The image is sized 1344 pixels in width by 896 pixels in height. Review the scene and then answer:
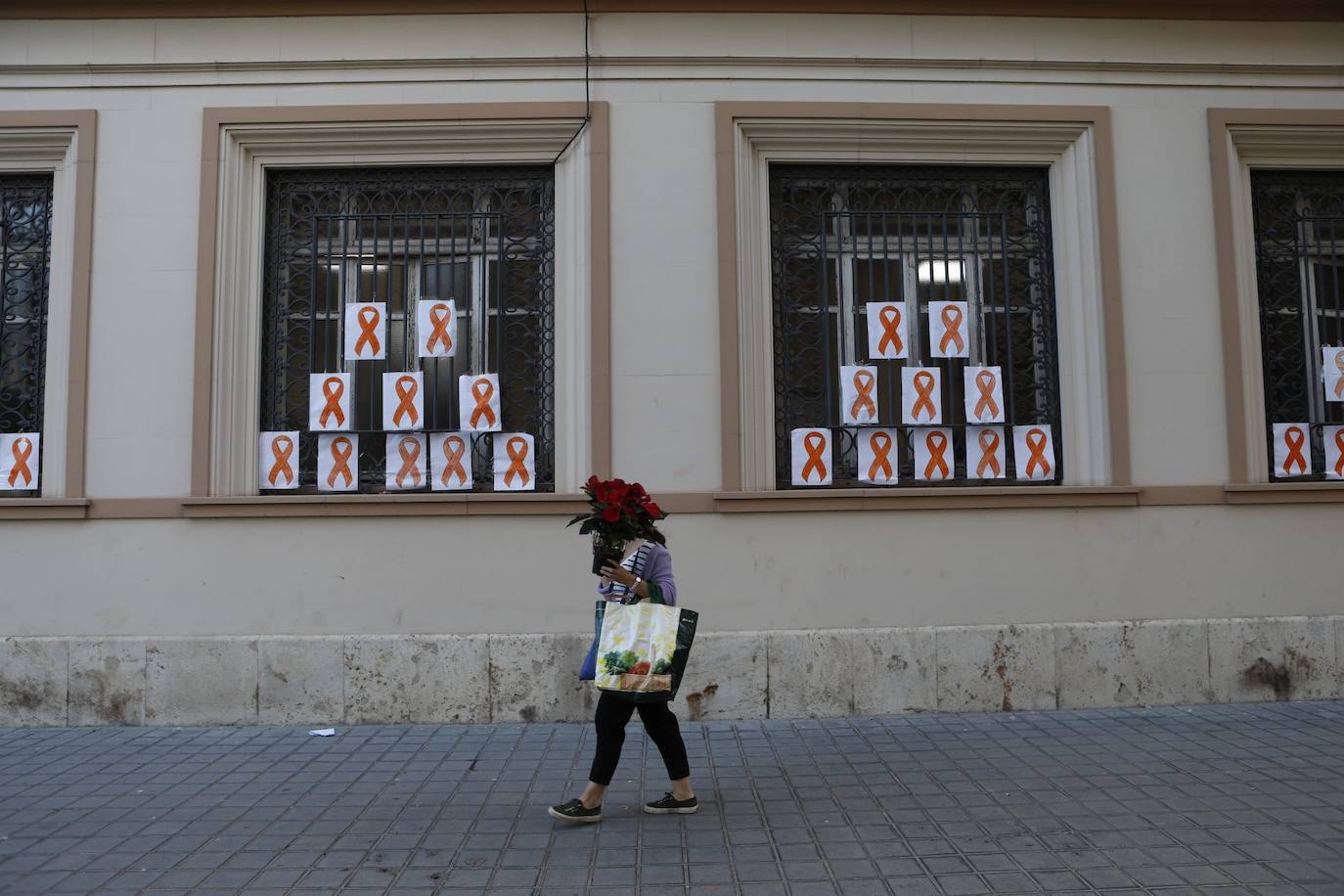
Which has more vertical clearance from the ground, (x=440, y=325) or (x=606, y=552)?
(x=440, y=325)

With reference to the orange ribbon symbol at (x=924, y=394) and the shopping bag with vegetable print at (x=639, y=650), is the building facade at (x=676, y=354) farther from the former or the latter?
the shopping bag with vegetable print at (x=639, y=650)

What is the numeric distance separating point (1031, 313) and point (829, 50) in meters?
2.68

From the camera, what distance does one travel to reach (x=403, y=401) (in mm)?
7629

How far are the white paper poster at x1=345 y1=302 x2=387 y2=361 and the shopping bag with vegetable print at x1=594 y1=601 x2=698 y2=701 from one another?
3.92m

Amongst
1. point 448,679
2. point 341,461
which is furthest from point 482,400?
point 448,679

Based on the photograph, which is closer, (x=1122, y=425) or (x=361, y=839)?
(x=361, y=839)

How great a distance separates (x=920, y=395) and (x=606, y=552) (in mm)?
3910

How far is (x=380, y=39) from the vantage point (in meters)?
7.70

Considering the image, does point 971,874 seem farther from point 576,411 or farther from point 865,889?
point 576,411

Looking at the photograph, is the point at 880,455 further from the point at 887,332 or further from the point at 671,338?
the point at 671,338

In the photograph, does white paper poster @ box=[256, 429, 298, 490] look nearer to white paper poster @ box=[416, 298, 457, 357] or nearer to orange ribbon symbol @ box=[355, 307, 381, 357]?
orange ribbon symbol @ box=[355, 307, 381, 357]

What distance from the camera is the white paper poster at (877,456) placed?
7.65 m

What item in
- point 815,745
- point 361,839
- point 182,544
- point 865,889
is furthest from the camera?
point 182,544

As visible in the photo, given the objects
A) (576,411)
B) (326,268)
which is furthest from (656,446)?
(326,268)
